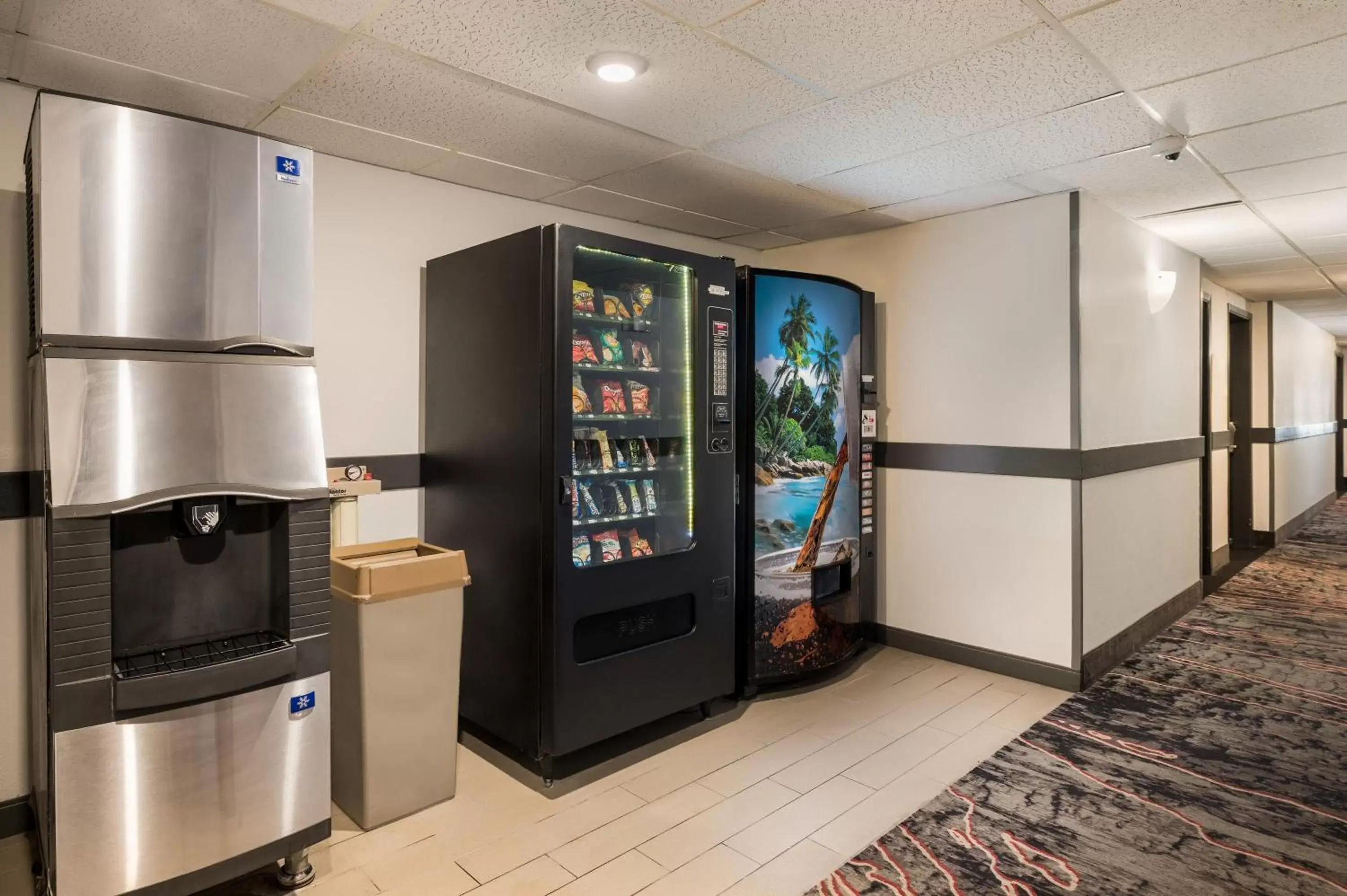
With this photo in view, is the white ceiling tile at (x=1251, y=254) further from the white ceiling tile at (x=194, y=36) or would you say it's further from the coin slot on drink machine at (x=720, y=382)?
the white ceiling tile at (x=194, y=36)

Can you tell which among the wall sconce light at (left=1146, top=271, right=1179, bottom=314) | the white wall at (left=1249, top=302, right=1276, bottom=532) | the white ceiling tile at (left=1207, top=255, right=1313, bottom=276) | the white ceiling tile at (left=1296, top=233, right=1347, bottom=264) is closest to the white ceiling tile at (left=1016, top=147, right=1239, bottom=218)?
the wall sconce light at (left=1146, top=271, right=1179, bottom=314)

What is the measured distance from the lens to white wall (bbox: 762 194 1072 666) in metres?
3.90

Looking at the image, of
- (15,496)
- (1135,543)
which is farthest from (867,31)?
(1135,543)

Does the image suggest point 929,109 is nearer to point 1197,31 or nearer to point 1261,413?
point 1197,31

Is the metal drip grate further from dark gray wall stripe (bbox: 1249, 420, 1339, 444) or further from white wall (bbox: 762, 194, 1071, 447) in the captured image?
dark gray wall stripe (bbox: 1249, 420, 1339, 444)

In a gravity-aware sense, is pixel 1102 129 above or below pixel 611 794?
above

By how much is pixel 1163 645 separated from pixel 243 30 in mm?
5359

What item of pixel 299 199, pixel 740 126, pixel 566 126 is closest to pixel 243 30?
pixel 299 199

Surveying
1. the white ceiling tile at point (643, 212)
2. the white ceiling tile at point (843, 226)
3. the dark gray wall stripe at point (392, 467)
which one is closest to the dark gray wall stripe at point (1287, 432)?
the white ceiling tile at point (843, 226)

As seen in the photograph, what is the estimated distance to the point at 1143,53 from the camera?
7.85 feet

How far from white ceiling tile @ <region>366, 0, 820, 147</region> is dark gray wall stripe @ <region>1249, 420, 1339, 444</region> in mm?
7141

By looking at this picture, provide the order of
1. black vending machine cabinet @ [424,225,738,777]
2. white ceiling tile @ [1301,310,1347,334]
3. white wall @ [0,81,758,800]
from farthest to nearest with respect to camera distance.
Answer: white ceiling tile @ [1301,310,1347,334]
white wall @ [0,81,758,800]
black vending machine cabinet @ [424,225,738,777]

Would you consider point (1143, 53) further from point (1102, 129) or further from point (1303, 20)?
point (1102, 129)

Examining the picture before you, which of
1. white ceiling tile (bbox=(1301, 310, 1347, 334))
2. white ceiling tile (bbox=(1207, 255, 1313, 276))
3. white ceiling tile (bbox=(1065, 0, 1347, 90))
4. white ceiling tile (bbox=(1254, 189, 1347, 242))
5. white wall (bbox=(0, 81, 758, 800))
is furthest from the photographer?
white ceiling tile (bbox=(1301, 310, 1347, 334))
